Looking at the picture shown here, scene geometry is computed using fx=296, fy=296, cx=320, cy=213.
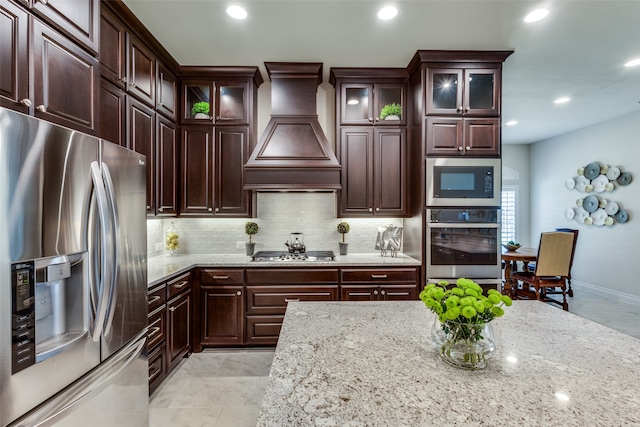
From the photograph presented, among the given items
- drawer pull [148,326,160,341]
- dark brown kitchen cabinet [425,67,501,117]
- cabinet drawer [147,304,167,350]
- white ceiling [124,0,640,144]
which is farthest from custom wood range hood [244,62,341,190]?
drawer pull [148,326,160,341]

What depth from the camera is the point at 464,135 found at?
9.85 feet

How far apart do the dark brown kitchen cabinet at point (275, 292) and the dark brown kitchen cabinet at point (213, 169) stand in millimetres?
850

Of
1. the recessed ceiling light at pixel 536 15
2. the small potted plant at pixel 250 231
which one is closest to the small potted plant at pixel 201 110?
the small potted plant at pixel 250 231

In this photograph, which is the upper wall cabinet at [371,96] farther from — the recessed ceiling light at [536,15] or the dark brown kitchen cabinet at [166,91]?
the dark brown kitchen cabinet at [166,91]

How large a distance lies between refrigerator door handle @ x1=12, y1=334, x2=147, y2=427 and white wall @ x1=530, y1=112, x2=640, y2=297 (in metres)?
6.73

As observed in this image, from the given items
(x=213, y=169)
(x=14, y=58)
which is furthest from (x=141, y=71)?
(x=14, y=58)

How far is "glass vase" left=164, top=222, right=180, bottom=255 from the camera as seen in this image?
339cm

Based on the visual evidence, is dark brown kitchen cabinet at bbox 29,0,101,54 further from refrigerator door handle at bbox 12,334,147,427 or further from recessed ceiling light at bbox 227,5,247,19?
refrigerator door handle at bbox 12,334,147,427

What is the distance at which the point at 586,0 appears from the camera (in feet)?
7.10

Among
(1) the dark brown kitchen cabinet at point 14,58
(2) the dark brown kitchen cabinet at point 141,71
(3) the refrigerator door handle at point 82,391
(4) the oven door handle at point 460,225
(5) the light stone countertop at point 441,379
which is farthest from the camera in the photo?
(4) the oven door handle at point 460,225

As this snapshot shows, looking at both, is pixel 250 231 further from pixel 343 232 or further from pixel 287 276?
pixel 343 232

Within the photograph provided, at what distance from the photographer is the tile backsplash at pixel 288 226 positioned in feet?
11.8

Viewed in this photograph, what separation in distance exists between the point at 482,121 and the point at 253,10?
2364 millimetres

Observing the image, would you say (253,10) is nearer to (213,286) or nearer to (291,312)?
(291,312)
